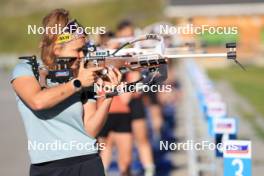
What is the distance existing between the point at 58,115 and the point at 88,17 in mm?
51554

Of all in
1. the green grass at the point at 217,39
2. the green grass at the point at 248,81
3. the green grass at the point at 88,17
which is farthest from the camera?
the green grass at the point at 88,17

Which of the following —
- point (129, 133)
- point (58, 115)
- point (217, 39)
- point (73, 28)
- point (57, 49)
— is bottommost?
point (129, 133)

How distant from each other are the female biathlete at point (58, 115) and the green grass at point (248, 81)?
1428 centimetres

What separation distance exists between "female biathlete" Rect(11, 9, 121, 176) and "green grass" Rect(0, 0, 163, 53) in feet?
148

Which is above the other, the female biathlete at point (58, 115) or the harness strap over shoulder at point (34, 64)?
the harness strap over shoulder at point (34, 64)

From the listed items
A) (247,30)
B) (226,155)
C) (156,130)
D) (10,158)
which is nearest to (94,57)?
(226,155)

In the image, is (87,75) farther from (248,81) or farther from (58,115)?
(248,81)

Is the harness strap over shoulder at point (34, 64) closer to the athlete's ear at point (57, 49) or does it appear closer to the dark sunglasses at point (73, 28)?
the athlete's ear at point (57, 49)

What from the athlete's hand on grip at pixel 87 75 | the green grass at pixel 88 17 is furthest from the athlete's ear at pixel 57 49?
the green grass at pixel 88 17

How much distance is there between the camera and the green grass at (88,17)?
52.5 meters

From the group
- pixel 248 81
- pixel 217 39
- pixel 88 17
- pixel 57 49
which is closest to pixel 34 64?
pixel 57 49

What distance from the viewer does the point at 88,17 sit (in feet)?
185

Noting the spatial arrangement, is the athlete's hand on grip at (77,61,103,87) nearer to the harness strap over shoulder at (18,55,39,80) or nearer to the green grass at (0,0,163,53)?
the harness strap over shoulder at (18,55,39,80)

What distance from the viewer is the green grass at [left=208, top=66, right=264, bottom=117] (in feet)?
74.9
